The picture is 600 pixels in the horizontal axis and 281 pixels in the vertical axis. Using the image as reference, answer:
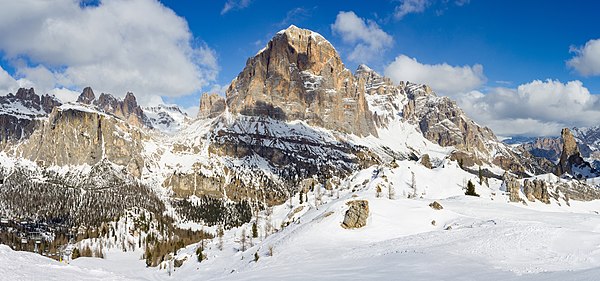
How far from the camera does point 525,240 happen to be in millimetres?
46531

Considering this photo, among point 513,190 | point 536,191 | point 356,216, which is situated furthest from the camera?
point 536,191

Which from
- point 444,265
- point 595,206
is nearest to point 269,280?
point 444,265

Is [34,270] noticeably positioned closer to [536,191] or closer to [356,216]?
[356,216]

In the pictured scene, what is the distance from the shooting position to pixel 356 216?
263 ft

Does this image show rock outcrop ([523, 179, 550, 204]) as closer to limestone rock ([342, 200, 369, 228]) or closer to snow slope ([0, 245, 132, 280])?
limestone rock ([342, 200, 369, 228])

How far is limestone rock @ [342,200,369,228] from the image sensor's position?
7975 centimetres

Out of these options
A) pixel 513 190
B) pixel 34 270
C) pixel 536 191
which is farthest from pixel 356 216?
pixel 536 191

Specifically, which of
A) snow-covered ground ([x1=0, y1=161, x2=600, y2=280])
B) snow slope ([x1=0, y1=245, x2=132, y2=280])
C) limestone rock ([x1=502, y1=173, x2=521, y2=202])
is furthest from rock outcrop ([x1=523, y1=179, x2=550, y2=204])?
snow slope ([x1=0, y1=245, x2=132, y2=280])

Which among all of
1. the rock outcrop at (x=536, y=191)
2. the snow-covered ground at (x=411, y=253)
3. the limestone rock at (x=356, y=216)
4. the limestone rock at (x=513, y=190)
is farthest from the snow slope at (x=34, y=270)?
the rock outcrop at (x=536, y=191)

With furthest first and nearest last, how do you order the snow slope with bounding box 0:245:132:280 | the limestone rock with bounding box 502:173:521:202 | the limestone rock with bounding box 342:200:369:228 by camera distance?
the limestone rock with bounding box 502:173:521:202 < the limestone rock with bounding box 342:200:369:228 < the snow slope with bounding box 0:245:132:280

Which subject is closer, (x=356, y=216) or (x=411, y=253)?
(x=411, y=253)

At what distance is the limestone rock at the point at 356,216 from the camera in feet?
262

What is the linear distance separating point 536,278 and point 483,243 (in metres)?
19.0

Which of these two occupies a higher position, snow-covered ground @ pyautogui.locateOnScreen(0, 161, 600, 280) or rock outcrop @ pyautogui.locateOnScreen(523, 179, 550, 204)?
rock outcrop @ pyautogui.locateOnScreen(523, 179, 550, 204)
